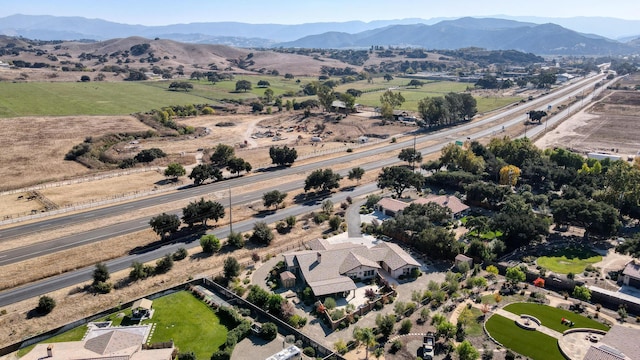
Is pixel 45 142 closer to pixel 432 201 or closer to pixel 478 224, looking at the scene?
pixel 432 201

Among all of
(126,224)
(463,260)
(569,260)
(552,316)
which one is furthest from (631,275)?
(126,224)

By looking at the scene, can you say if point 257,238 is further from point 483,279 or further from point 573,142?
point 573,142

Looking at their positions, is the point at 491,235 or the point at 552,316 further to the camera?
the point at 491,235

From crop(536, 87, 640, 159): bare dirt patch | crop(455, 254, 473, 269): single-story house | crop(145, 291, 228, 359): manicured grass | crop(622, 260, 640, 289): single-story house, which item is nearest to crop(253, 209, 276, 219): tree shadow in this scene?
crop(145, 291, 228, 359): manicured grass

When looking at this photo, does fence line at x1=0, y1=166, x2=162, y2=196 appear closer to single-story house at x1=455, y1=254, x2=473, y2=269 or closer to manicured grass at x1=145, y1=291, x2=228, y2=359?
manicured grass at x1=145, y1=291, x2=228, y2=359

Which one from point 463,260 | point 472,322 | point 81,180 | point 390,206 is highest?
point 81,180

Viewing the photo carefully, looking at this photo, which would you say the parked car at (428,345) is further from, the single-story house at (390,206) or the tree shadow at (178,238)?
the tree shadow at (178,238)

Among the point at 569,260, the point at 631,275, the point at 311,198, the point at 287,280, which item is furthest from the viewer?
the point at 311,198

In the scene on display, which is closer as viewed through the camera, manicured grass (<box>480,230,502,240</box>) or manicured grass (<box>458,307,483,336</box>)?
manicured grass (<box>458,307,483,336</box>)
